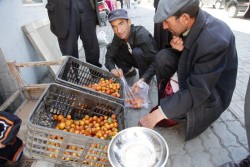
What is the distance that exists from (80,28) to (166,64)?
1.60 m

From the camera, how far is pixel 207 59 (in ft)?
5.67

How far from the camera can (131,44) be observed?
312cm

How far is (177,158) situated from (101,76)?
1.35m

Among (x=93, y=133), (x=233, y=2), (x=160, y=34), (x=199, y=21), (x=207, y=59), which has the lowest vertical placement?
(x=233, y=2)

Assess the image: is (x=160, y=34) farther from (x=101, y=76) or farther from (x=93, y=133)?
(x=93, y=133)

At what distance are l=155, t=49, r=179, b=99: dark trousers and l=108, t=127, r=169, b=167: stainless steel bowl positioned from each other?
91 cm

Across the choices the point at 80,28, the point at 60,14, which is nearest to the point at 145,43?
the point at 80,28

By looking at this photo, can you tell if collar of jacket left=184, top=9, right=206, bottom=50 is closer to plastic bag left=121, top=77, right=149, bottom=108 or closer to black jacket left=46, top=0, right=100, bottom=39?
plastic bag left=121, top=77, right=149, bottom=108

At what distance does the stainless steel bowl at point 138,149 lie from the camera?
60.0 inches

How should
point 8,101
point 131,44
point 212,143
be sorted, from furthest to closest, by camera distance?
point 131,44, point 8,101, point 212,143

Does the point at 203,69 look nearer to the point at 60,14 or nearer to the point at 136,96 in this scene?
the point at 136,96

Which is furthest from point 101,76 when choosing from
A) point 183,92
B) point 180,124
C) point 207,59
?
point 207,59

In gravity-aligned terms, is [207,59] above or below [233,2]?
above

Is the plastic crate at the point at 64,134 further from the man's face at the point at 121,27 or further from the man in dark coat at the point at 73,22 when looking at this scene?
the man in dark coat at the point at 73,22
